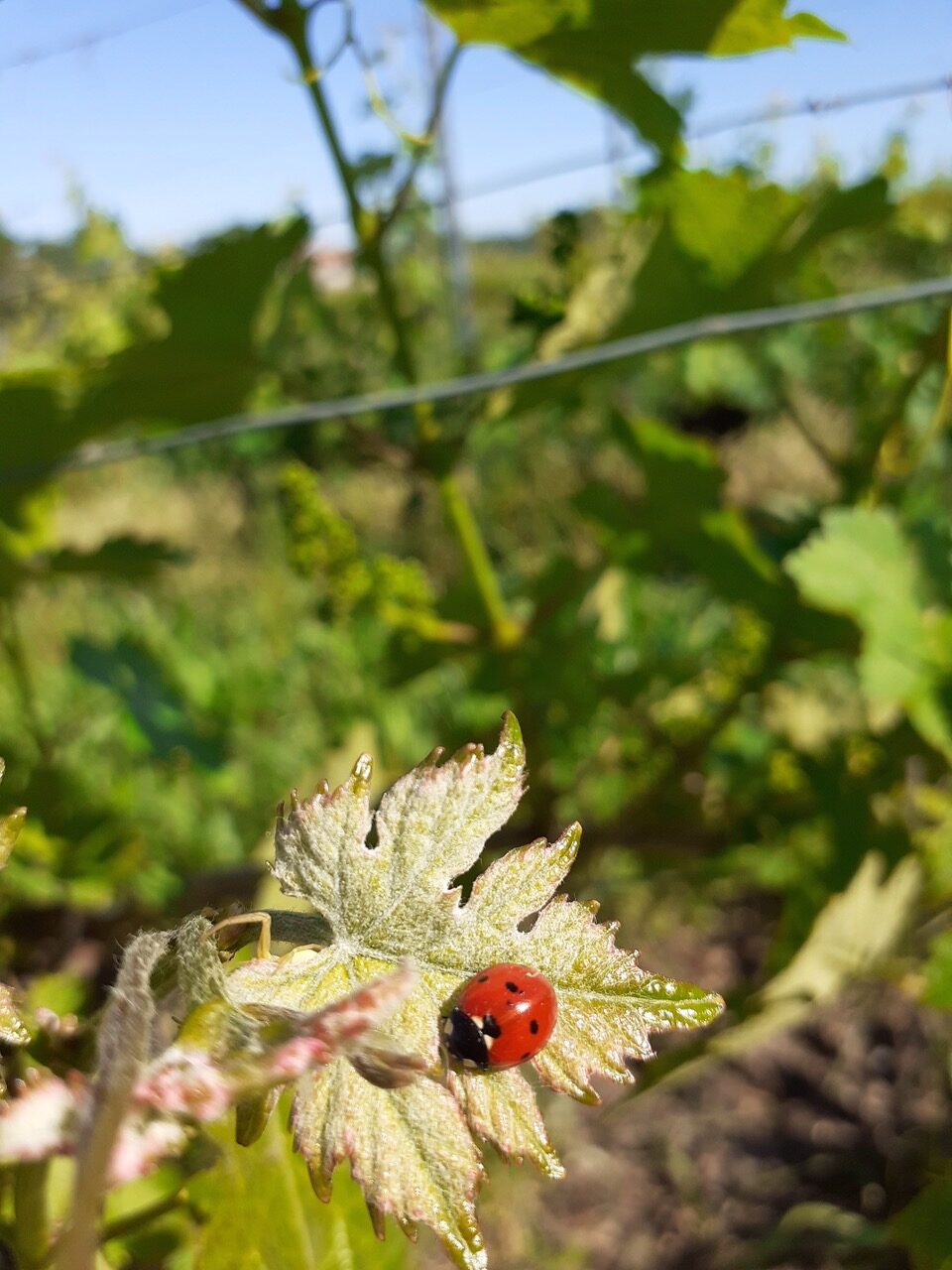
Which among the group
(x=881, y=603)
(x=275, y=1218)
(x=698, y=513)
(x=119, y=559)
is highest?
(x=119, y=559)

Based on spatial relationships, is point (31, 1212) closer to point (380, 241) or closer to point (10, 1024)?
point (10, 1024)

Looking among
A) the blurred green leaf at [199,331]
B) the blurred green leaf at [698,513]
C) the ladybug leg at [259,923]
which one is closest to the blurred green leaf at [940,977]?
the blurred green leaf at [698,513]

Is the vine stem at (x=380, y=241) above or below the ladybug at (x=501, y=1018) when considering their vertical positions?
above

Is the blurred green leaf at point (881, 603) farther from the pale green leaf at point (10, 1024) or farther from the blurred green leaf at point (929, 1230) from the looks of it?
the pale green leaf at point (10, 1024)

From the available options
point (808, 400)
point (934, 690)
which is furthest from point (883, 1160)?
point (808, 400)

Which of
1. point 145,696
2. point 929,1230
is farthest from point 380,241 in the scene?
point 929,1230

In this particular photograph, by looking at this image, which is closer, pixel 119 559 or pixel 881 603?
pixel 881 603

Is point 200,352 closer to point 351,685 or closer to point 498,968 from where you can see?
point 498,968
